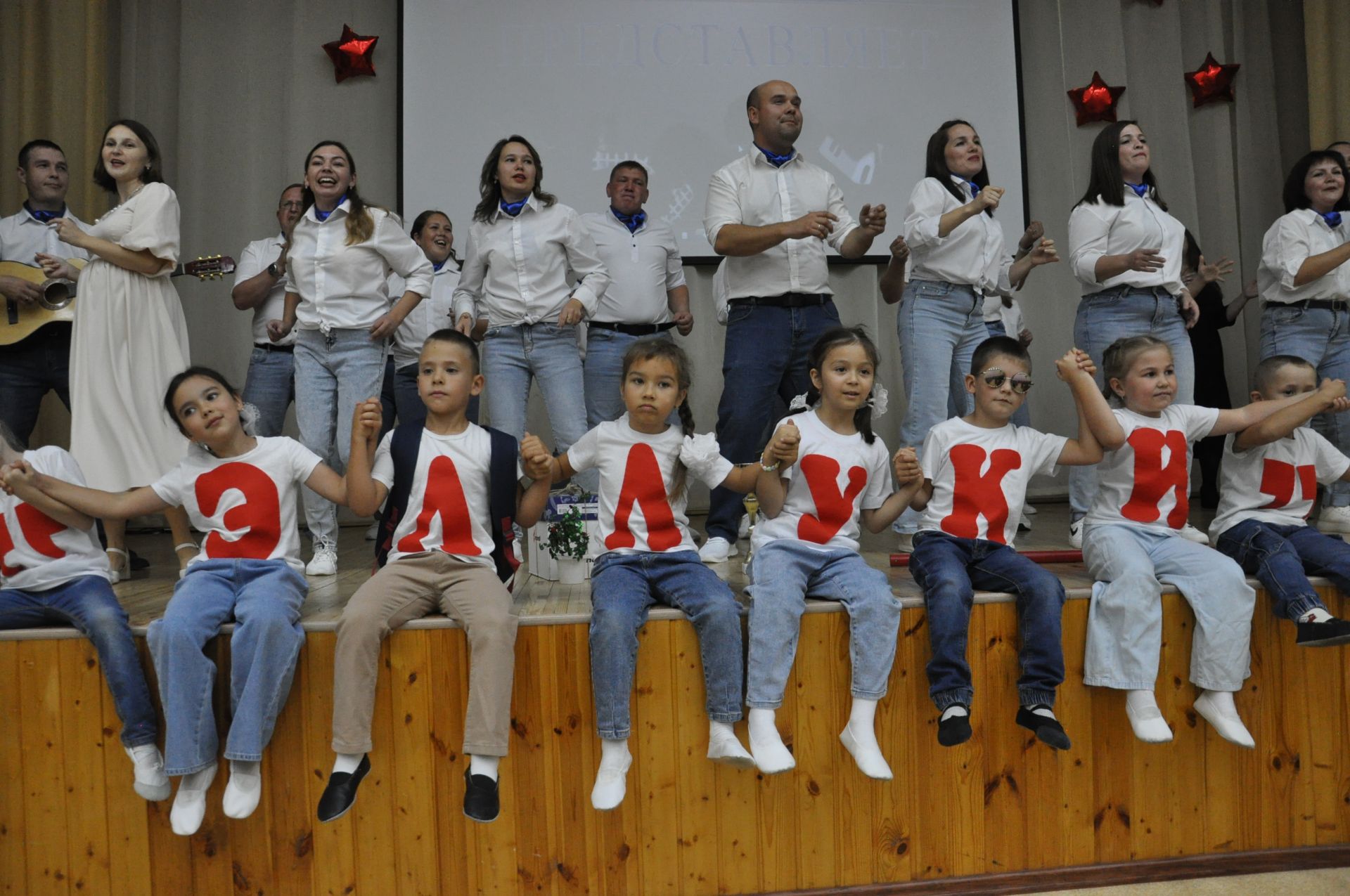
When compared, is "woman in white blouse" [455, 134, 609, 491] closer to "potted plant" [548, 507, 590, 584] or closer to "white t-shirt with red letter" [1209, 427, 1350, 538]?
"potted plant" [548, 507, 590, 584]

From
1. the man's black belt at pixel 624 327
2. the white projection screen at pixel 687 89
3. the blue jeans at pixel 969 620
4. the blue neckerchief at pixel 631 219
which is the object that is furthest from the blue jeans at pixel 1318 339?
the blue neckerchief at pixel 631 219

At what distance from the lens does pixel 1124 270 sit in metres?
3.16

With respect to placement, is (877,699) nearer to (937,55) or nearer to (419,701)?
(419,701)

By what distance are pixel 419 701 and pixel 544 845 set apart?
42cm

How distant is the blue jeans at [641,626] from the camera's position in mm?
2164

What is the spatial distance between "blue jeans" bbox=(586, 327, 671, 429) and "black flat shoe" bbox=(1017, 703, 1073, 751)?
1.92 metres

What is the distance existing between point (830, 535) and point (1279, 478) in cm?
124

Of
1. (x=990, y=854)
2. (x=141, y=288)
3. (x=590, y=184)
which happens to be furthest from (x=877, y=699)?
(x=590, y=184)

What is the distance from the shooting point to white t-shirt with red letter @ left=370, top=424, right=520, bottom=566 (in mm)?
2367

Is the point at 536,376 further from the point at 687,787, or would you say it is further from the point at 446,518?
the point at 687,787

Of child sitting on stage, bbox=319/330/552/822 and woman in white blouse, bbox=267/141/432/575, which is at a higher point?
woman in white blouse, bbox=267/141/432/575

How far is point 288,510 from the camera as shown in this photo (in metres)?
2.39

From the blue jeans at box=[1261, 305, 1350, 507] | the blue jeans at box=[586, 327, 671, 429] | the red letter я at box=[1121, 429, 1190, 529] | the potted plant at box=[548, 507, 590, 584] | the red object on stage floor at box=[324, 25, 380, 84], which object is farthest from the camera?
the red object on stage floor at box=[324, 25, 380, 84]

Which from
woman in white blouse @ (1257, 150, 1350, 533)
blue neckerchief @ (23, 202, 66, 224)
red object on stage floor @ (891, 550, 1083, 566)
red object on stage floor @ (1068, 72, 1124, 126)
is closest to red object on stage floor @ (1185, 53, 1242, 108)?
red object on stage floor @ (1068, 72, 1124, 126)
